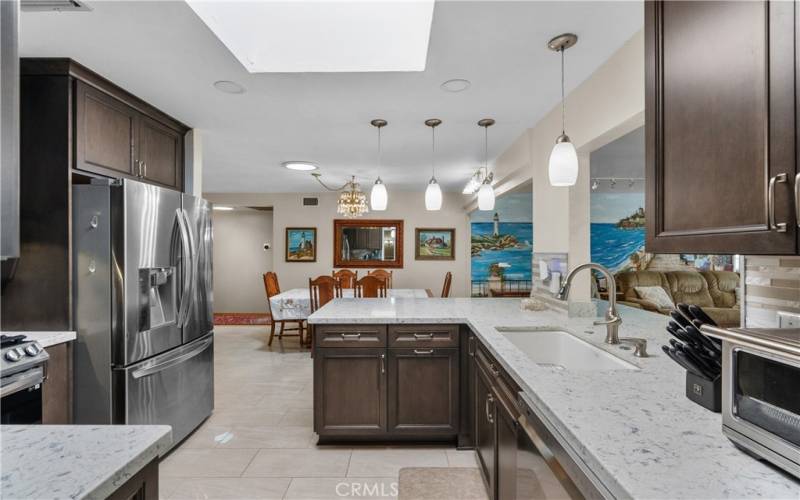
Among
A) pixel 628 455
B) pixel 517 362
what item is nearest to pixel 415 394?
pixel 517 362

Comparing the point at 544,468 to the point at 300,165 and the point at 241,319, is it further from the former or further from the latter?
the point at 241,319

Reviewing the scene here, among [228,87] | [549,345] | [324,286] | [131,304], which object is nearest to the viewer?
[549,345]

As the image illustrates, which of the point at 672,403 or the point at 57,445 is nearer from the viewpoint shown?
the point at 57,445

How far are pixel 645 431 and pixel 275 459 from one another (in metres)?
2.24

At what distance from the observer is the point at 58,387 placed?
2.02 m

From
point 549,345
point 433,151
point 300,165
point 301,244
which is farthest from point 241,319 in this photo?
point 549,345

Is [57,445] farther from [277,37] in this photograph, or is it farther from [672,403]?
[277,37]

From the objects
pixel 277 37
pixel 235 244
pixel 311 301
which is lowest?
pixel 311 301

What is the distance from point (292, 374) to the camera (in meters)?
4.12

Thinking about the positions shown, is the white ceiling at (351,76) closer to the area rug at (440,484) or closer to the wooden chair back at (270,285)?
the wooden chair back at (270,285)

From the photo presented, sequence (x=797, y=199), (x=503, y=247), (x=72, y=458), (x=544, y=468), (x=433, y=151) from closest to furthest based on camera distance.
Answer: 1. (x=797, y=199)
2. (x=72, y=458)
3. (x=544, y=468)
4. (x=433, y=151)
5. (x=503, y=247)

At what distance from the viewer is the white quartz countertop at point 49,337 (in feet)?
6.32

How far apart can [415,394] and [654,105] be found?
2.06 metres

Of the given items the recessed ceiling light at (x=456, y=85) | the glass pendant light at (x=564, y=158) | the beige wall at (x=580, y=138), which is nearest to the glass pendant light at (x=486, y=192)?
the beige wall at (x=580, y=138)
